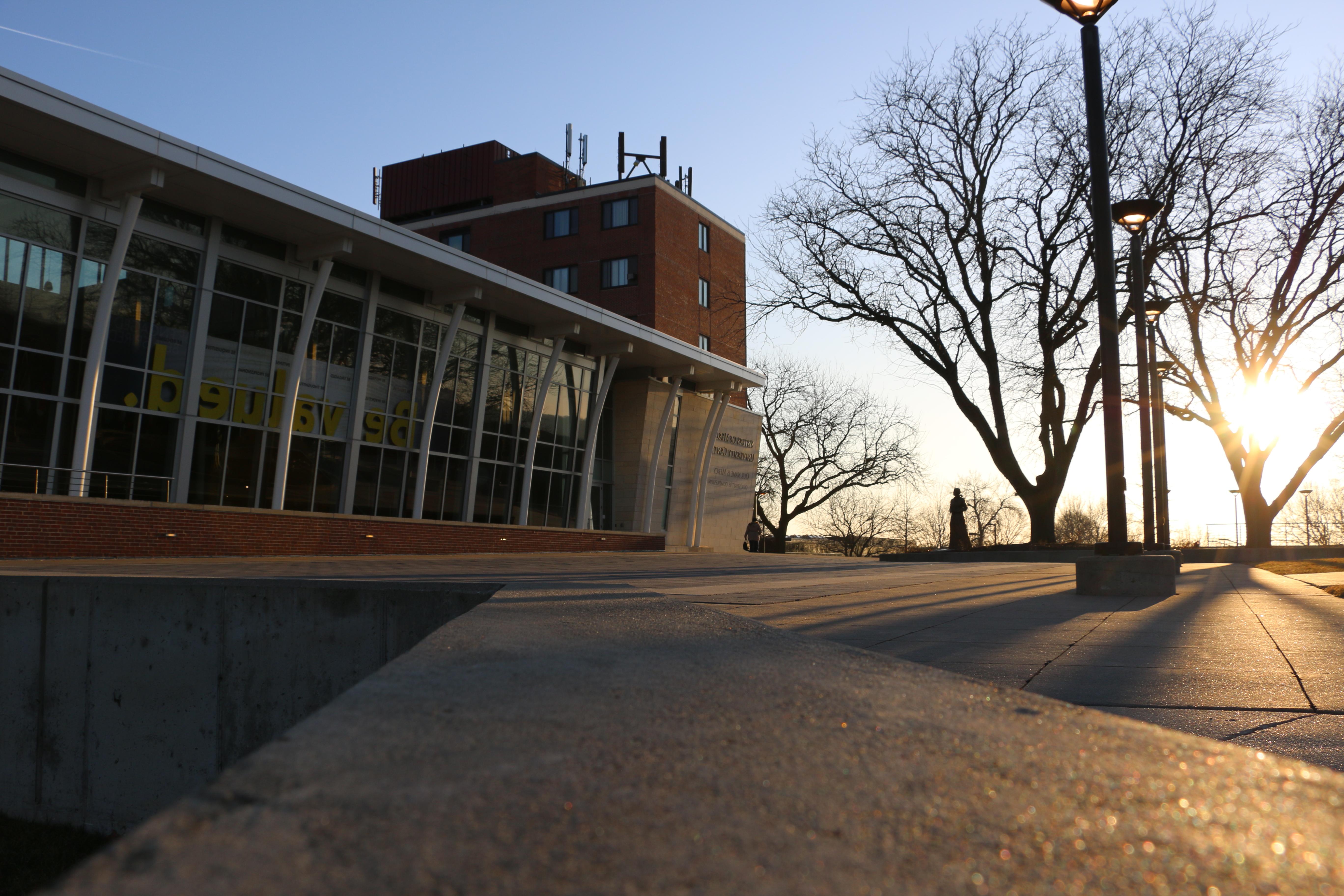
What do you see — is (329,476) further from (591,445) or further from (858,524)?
(858,524)

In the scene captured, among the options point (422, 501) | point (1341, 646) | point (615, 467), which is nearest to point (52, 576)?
point (1341, 646)

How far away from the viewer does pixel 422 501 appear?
2669 centimetres

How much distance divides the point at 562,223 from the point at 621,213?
3573 mm

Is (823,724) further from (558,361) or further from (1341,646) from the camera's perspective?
(558,361)

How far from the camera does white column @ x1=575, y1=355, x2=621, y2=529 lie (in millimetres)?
32188

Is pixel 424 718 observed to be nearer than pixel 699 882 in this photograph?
No

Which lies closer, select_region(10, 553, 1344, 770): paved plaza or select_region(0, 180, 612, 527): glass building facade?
select_region(10, 553, 1344, 770): paved plaza

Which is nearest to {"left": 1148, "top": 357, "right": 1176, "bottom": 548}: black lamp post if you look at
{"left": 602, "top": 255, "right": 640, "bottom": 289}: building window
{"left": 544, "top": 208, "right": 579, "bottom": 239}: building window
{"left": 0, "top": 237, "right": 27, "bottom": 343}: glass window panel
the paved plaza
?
the paved plaza

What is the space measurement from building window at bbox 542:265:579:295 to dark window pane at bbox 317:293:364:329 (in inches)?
880

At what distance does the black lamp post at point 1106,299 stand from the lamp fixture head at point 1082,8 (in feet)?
0.80

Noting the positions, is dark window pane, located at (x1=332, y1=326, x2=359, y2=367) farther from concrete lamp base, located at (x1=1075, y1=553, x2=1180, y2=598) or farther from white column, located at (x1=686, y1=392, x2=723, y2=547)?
concrete lamp base, located at (x1=1075, y1=553, x2=1180, y2=598)

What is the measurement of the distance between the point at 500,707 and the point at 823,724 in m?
0.82

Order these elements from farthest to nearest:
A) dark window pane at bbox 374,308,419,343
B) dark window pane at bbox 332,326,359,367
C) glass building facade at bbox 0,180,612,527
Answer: dark window pane at bbox 374,308,419,343 < dark window pane at bbox 332,326,359,367 < glass building facade at bbox 0,180,612,527

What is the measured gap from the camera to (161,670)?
7750 millimetres
